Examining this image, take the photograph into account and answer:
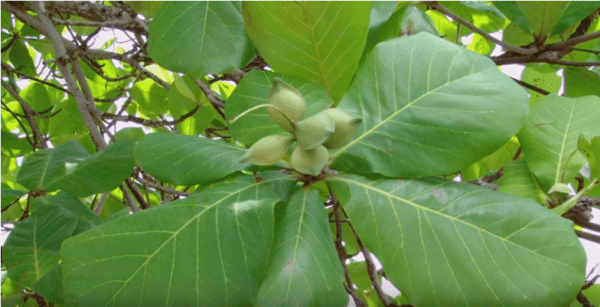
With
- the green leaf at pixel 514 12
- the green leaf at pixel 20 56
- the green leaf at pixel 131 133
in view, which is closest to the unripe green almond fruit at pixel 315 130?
the green leaf at pixel 514 12

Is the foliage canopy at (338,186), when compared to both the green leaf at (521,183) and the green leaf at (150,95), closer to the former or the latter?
the green leaf at (521,183)

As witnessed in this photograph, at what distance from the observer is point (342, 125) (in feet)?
1.55

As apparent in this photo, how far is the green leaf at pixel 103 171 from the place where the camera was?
0.76 m

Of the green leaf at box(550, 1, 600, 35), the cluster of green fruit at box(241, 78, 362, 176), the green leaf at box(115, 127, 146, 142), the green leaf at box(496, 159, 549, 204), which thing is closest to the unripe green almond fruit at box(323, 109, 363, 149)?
the cluster of green fruit at box(241, 78, 362, 176)

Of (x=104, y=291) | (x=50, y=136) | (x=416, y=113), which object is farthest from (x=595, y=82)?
(x=50, y=136)

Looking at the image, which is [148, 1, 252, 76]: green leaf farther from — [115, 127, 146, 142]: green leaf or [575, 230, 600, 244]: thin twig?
[115, 127, 146, 142]: green leaf

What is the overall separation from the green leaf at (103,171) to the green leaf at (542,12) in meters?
0.71

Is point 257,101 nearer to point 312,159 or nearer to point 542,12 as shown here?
point 312,159

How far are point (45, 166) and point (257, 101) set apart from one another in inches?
20.6

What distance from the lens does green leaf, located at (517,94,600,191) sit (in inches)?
23.5

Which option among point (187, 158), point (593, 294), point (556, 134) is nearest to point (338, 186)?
point (187, 158)

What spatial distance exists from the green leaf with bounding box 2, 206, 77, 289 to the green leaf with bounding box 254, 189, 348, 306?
42 centimetres

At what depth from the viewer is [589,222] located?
61cm

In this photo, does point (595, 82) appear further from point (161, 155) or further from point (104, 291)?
point (104, 291)
